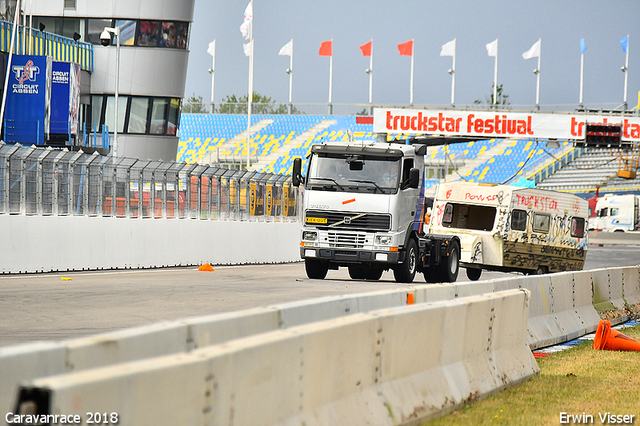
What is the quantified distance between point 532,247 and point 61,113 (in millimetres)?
24465

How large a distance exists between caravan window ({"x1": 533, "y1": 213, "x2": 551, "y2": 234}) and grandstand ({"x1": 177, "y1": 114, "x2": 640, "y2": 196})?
34.3 m

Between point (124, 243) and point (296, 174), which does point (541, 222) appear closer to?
point (296, 174)

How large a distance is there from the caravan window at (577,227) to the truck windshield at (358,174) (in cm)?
901

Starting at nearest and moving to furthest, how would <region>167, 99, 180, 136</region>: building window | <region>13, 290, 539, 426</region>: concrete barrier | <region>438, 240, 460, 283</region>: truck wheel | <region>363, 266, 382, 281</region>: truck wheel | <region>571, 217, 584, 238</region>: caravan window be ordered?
<region>13, 290, 539, 426</region>: concrete barrier < <region>438, 240, 460, 283</region>: truck wheel < <region>363, 266, 382, 281</region>: truck wheel < <region>571, 217, 584, 238</region>: caravan window < <region>167, 99, 180, 136</region>: building window

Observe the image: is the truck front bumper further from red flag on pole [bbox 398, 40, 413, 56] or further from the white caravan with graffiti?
red flag on pole [bbox 398, 40, 413, 56]

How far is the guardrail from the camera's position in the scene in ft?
12.8

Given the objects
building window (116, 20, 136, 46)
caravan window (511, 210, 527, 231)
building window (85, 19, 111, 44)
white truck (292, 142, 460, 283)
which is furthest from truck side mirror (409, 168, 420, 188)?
building window (85, 19, 111, 44)

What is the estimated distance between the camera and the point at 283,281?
2028 centimetres

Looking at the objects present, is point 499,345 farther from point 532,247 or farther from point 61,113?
point 61,113

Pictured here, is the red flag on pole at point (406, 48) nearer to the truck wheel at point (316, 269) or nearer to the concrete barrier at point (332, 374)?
the truck wheel at point (316, 269)

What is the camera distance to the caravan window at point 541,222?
2506cm

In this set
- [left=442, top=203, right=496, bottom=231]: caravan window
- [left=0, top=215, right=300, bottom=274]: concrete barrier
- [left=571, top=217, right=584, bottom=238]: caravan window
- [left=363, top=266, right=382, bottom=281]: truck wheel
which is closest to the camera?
[left=0, top=215, right=300, bottom=274]: concrete barrier

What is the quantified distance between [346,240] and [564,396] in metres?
12.7

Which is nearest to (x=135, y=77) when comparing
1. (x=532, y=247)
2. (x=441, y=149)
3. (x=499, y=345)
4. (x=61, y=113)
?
(x=61, y=113)
